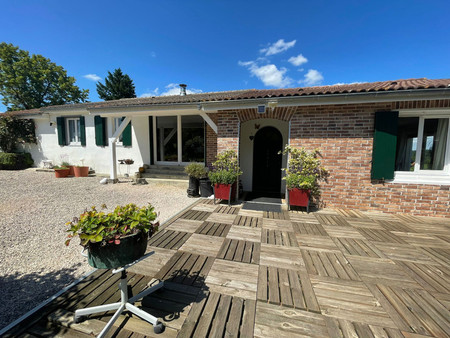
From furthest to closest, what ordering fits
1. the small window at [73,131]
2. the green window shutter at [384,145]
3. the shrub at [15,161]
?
the shrub at [15,161]
the small window at [73,131]
the green window shutter at [384,145]

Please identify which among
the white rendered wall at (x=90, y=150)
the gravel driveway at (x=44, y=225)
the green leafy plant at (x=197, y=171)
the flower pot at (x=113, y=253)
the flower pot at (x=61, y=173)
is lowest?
the gravel driveway at (x=44, y=225)

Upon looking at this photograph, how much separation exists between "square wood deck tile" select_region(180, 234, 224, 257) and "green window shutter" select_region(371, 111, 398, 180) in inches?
159

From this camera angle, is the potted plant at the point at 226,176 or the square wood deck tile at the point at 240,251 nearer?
the square wood deck tile at the point at 240,251

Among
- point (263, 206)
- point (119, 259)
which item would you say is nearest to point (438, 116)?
point (263, 206)

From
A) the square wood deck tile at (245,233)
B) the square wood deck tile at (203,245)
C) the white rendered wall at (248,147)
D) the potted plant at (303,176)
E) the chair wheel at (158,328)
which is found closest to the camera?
the chair wheel at (158,328)

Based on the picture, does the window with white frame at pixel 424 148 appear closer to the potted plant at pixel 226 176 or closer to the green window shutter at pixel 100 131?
the potted plant at pixel 226 176

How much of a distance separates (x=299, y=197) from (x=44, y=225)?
5.55 metres

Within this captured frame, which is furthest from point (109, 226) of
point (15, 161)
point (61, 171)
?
point (15, 161)

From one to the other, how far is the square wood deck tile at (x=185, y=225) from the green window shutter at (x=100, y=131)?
7.42 m

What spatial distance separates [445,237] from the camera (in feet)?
10.5

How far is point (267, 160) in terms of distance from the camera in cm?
660

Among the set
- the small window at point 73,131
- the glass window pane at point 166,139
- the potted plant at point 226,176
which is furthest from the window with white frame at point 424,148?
the small window at point 73,131

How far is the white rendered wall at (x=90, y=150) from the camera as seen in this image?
27.4ft

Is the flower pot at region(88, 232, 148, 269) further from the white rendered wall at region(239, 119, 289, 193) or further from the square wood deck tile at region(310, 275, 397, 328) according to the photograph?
the white rendered wall at region(239, 119, 289, 193)
